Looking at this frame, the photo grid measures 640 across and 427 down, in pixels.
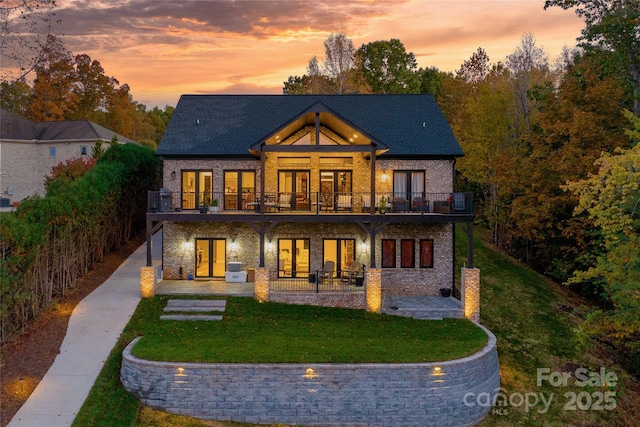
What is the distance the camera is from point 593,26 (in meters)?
21.0

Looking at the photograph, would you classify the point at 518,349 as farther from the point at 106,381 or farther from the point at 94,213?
the point at 94,213

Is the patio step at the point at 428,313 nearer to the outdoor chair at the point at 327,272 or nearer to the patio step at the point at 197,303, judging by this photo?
the outdoor chair at the point at 327,272

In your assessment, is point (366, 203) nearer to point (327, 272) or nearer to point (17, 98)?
point (327, 272)

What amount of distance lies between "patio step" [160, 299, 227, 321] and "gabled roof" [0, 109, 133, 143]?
24.9 m

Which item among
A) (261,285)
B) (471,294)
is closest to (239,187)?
(261,285)

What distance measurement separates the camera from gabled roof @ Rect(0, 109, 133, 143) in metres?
35.0

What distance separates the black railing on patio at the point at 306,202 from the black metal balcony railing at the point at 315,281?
9.40 ft

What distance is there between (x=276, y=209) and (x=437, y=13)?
14.4m

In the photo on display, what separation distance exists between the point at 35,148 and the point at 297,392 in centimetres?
3522

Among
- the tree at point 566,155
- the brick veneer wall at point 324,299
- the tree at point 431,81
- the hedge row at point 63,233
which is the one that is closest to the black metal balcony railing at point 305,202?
the hedge row at point 63,233

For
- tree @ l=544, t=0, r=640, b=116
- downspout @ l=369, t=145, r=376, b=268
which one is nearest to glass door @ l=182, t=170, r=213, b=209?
downspout @ l=369, t=145, r=376, b=268

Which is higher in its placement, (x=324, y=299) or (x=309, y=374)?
(x=324, y=299)

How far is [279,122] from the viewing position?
72.8 feet

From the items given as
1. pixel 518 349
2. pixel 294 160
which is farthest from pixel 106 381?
pixel 518 349
